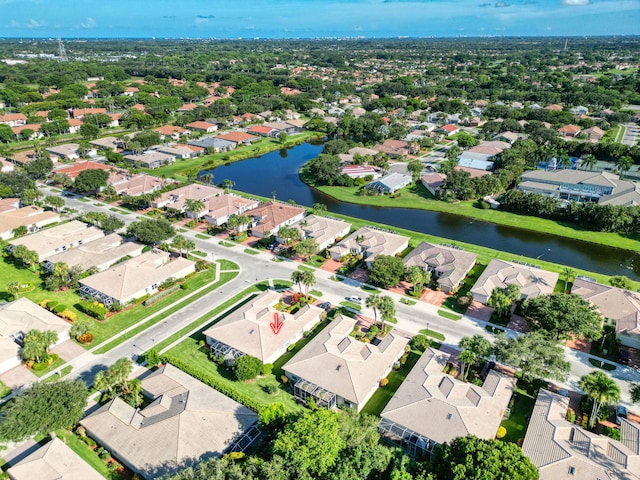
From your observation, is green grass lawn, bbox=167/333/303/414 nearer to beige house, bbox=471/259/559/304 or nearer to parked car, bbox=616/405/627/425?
parked car, bbox=616/405/627/425

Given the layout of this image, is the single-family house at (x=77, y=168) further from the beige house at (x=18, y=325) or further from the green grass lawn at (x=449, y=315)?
the green grass lawn at (x=449, y=315)

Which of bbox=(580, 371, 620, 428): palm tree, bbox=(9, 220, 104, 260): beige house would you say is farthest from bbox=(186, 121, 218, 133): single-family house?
bbox=(580, 371, 620, 428): palm tree

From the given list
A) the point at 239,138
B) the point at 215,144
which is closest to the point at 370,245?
the point at 215,144

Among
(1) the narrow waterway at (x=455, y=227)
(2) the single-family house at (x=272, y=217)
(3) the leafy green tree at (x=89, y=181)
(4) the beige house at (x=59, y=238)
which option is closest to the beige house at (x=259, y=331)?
(2) the single-family house at (x=272, y=217)

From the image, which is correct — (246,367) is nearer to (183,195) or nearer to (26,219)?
(183,195)

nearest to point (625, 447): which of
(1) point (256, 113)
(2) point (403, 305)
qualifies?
(2) point (403, 305)

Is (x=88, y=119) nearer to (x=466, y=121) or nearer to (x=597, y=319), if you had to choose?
(x=466, y=121)
